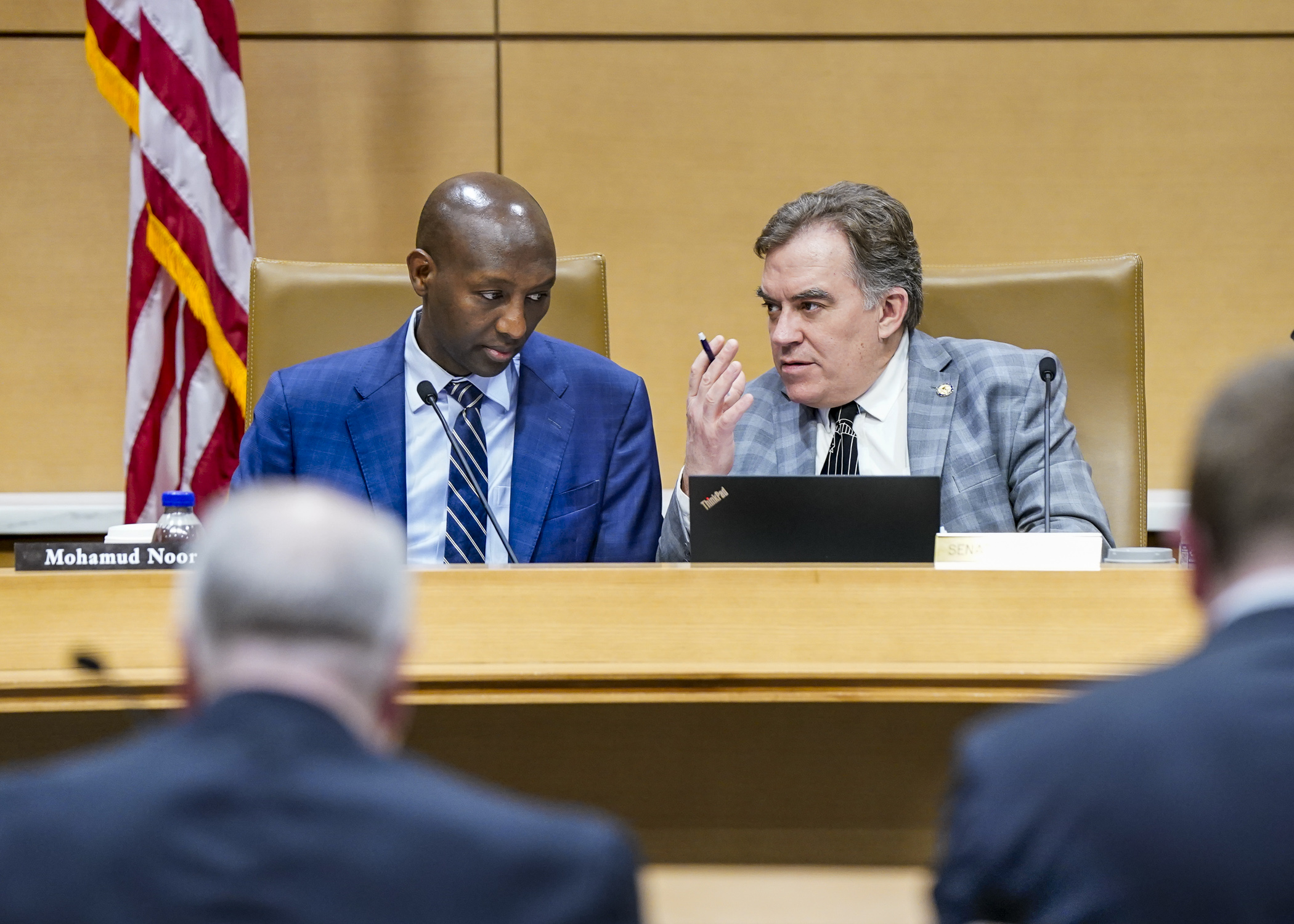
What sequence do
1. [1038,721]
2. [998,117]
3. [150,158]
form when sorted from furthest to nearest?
[998,117] < [150,158] < [1038,721]

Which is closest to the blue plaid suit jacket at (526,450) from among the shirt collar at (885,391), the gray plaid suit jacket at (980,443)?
the gray plaid suit jacket at (980,443)

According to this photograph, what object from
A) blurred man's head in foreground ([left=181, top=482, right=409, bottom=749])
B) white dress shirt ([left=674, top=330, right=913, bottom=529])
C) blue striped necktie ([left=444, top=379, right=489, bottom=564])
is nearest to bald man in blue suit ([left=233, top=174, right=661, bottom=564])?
blue striped necktie ([left=444, top=379, right=489, bottom=564])

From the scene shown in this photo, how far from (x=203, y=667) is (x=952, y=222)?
2849 millimetres

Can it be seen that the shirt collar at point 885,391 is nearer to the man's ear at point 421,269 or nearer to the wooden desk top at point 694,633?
the man's ear at point 421,269

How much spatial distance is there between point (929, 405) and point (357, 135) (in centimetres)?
162

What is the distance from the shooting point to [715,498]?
1.66 m

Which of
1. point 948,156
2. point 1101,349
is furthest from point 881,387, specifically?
point 948,156

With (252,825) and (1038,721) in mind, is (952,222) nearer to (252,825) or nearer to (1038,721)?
(1038,721)

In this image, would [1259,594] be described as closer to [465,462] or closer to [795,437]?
[465,462]

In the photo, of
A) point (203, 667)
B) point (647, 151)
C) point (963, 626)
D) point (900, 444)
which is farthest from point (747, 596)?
point (647, 151)

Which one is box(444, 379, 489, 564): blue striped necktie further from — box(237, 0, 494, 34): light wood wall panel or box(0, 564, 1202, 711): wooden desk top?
box(237, 0, 494, 34): light wood wall panel

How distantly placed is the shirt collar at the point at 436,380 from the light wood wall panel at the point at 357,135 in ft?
3.59

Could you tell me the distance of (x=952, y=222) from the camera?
3.26 m

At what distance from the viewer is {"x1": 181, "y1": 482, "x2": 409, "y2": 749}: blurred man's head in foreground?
0.64 metres
